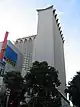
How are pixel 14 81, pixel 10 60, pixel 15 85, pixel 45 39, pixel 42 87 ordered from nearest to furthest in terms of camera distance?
pixel 42 87, pixel 15 85, pixel 14 81, pixel 10 60, pixel 45 39

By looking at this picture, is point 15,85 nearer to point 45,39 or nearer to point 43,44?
point 43,44

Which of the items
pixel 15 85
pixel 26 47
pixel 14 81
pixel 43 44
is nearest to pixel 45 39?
A: pixel 43 44

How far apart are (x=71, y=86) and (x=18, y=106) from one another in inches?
595

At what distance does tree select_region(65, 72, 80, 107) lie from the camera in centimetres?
4778

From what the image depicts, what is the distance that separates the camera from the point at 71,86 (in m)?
49.5

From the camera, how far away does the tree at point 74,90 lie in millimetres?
47781

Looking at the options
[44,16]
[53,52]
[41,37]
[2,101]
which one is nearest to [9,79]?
[2,101]

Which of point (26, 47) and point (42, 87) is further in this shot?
point (26, 47)

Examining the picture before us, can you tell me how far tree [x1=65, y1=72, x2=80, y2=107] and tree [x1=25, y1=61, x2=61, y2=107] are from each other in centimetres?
627

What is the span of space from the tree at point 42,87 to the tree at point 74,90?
6.27 m

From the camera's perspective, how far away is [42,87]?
138 ft

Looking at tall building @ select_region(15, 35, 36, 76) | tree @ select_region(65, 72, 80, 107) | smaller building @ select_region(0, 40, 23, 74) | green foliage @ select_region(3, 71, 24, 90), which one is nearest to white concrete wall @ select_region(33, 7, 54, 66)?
tall building @ select_region(15, 35, 36, 76)

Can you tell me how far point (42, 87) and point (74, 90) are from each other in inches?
399

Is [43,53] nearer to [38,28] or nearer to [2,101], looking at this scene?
[38,28]
